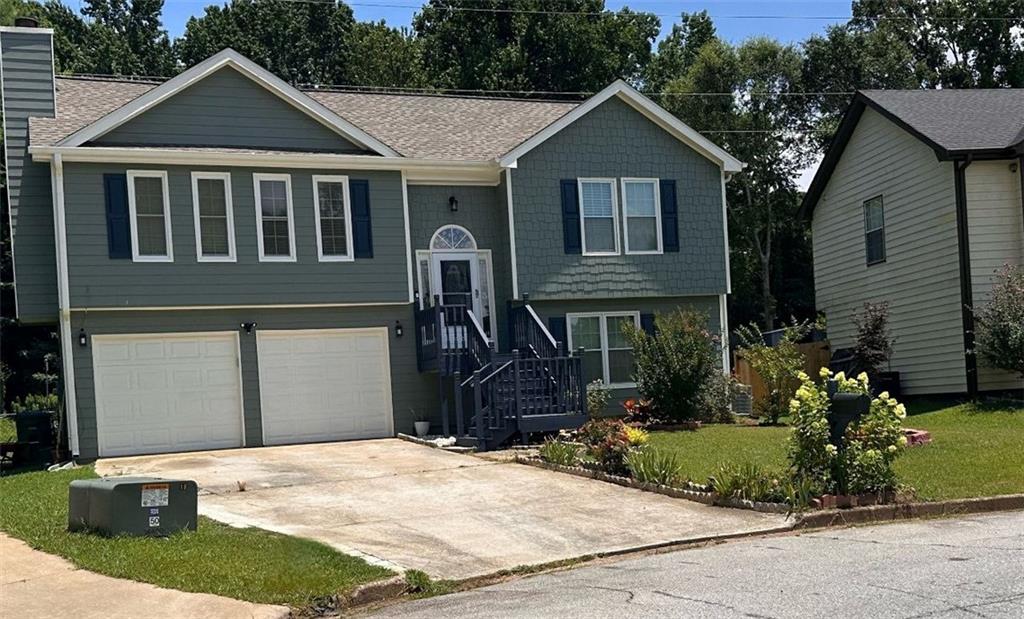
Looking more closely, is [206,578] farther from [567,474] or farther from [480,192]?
[480,192]

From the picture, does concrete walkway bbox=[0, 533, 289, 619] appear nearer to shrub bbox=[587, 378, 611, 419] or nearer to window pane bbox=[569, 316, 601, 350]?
shrub bbox=[587, 378, 611, 419]

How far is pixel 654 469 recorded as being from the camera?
547 inches

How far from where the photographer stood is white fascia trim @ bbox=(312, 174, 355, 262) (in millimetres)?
20328

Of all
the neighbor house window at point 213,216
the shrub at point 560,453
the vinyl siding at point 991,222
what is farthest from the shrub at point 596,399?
the vinyl siding at point 991,222

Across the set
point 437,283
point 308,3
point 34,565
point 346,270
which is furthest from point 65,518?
point 308,3

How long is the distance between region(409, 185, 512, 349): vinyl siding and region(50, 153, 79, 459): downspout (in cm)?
630

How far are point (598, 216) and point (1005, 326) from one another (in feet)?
25.7

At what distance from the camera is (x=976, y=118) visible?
78.6 feet

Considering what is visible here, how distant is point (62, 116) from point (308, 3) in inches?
1182

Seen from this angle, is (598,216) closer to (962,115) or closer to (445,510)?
(962,115)

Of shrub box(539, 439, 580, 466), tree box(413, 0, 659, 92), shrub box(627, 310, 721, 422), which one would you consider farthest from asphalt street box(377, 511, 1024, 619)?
tree box(413, 0, 659, 92)

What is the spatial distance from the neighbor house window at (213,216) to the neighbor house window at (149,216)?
1.68 feet

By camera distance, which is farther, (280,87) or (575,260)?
(575,260)

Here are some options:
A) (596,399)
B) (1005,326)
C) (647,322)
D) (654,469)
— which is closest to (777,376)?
(647,322)
